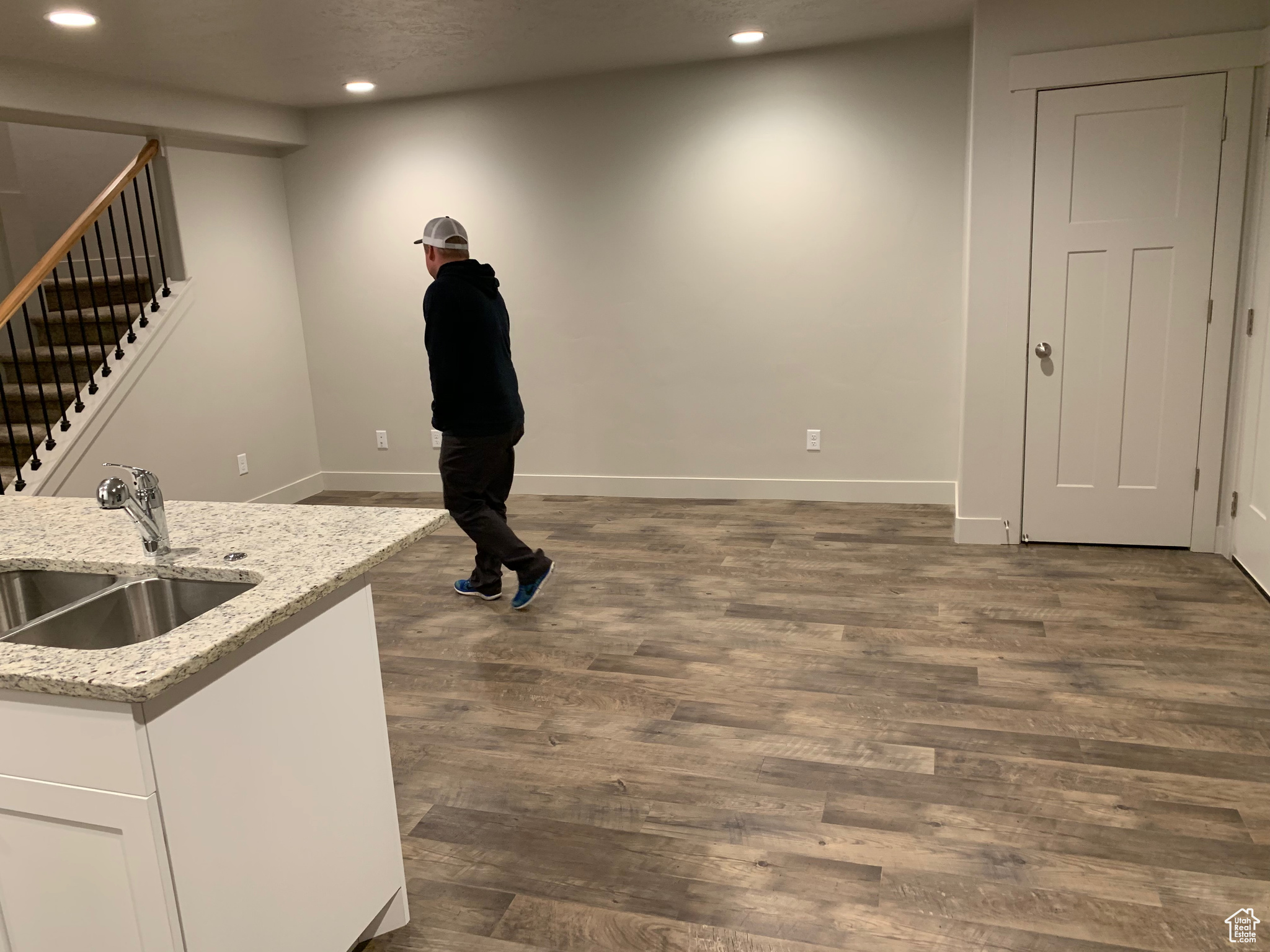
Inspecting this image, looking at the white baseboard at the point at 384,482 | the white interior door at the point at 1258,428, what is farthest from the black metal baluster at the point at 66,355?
the white interior door at the point at 1258,428

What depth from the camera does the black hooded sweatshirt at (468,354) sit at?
10.9 feet

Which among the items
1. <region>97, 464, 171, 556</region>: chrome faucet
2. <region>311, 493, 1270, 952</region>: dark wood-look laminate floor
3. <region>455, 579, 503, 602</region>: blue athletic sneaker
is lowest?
<region>311, 493, 1270, 952</region>: dark wood-look laminate floor

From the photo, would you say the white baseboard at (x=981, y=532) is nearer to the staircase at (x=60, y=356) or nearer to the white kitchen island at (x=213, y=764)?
the white kitchen island at (x=213, y=764)

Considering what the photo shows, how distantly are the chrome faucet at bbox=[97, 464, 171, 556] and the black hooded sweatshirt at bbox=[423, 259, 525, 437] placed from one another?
5.52ft

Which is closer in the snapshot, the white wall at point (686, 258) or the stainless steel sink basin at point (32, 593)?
the stainless steel sink basin at point (32, 593)

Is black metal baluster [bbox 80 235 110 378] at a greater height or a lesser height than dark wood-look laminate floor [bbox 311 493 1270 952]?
greater

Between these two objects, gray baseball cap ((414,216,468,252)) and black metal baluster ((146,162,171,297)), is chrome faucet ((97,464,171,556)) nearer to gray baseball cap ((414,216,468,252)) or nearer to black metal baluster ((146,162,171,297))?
gray baseball cap ((414,216,468,252))

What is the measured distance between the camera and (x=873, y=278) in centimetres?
479

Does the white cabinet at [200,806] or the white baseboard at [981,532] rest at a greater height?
the white cabinet at [200,806]

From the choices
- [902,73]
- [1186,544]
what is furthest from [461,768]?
[902,73]

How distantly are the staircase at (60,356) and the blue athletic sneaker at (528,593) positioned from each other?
2.32 metres

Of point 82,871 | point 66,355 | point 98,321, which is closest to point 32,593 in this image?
point 82,871

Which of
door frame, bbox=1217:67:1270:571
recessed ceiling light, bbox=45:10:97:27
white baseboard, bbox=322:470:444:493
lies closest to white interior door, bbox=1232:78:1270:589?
door frame, bbox=1217:67:1270:571

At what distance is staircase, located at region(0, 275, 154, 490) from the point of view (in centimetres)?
434
